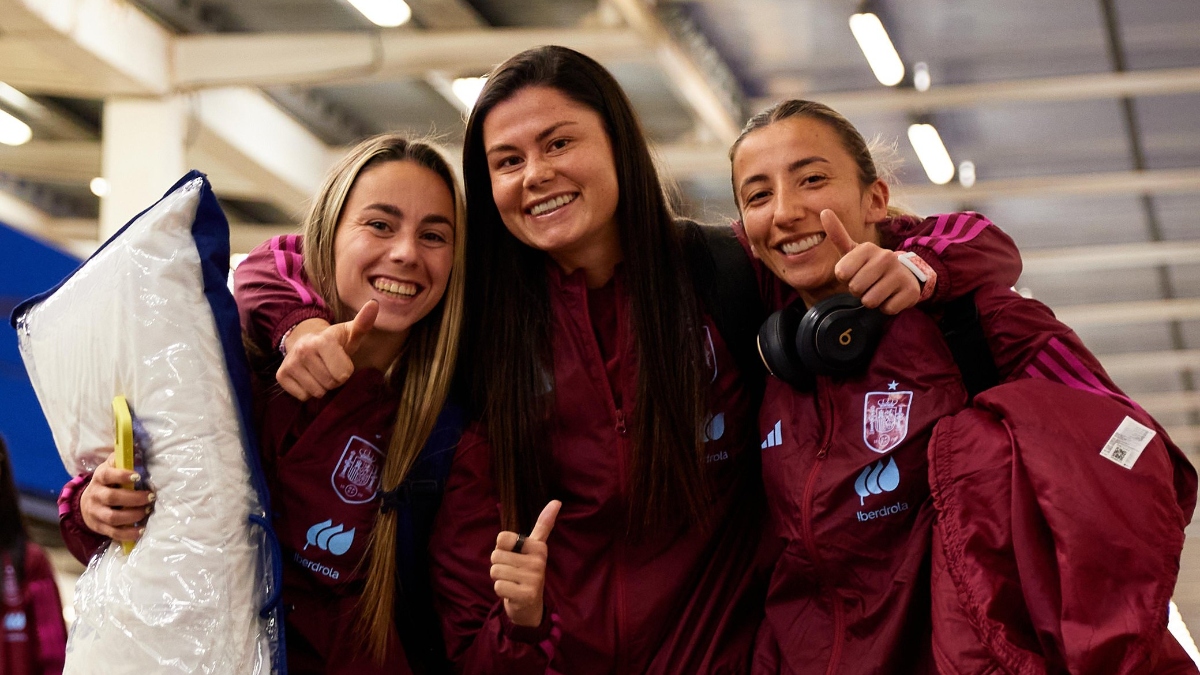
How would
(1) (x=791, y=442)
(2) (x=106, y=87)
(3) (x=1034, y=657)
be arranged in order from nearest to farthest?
(3) (x=1034, y=657) < (1) (x=791, y=442) < (2) (x=106, y=87)

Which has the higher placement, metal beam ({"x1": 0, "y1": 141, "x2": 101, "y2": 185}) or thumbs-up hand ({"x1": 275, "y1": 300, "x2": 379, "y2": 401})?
metal beam ({"x1": 0, "y1": 141, "x2": 101, "y2": 185})

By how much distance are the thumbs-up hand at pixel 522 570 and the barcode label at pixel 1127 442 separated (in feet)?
3.16

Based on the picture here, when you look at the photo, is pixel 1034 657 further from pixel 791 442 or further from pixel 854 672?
pixel 791 442

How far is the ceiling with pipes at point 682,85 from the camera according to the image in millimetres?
7766

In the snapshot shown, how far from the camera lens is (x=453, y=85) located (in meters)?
8.86

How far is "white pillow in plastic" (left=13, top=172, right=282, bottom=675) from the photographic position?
7.13 feet

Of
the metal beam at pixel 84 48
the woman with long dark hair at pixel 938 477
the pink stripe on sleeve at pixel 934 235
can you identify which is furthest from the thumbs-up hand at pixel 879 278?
the metal beam at pixel 84 48

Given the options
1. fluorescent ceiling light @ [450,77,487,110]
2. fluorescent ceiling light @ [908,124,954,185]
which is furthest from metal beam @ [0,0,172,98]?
fluorescent ceiling light @ [908,124,954,185]

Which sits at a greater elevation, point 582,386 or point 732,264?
point 732,264

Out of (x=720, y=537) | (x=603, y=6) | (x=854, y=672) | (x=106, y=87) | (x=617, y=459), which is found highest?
(x=603, y=6)

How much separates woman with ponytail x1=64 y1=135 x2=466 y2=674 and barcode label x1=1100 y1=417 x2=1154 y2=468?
4.07 feet

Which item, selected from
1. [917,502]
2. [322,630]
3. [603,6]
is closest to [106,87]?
[603,6]

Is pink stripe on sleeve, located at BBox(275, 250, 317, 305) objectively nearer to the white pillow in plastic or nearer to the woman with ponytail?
the woman with ponytail

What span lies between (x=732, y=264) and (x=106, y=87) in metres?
6.13
